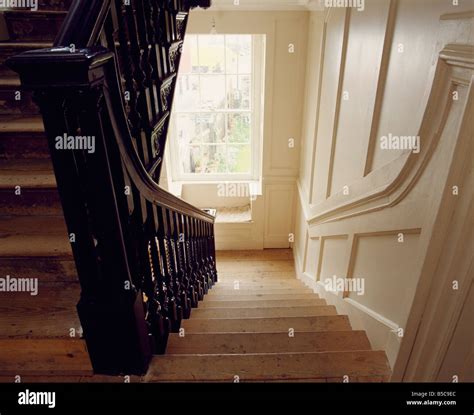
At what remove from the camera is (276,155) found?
5094 mm

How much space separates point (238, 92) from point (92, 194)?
4.40m

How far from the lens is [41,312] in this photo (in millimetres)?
1342

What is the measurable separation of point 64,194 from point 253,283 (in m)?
3.80

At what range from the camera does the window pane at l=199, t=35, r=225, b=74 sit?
4816 mm

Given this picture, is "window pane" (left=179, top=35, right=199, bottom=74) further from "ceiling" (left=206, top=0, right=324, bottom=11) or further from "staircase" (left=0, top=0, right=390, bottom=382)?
"staircase" (left=0, top=0, right=390, bottom=382)

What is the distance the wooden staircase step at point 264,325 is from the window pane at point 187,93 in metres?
3.76

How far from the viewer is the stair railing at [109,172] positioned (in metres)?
0.89

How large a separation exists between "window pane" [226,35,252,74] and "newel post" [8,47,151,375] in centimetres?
420

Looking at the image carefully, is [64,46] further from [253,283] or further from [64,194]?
[253,283]

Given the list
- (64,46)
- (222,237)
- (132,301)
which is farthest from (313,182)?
(64,46)

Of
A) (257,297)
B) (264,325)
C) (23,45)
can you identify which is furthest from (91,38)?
(257,297)

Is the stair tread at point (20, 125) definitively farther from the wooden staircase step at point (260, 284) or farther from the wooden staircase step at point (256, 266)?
the wooden staircase step at point (256, 266)

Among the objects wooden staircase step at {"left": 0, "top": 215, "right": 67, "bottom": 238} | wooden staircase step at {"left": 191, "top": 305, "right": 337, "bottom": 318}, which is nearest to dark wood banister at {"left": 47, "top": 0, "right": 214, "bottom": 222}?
wooden staircase step at {"left": 0, "top": 215, "right": 67, "bottom": 238}
